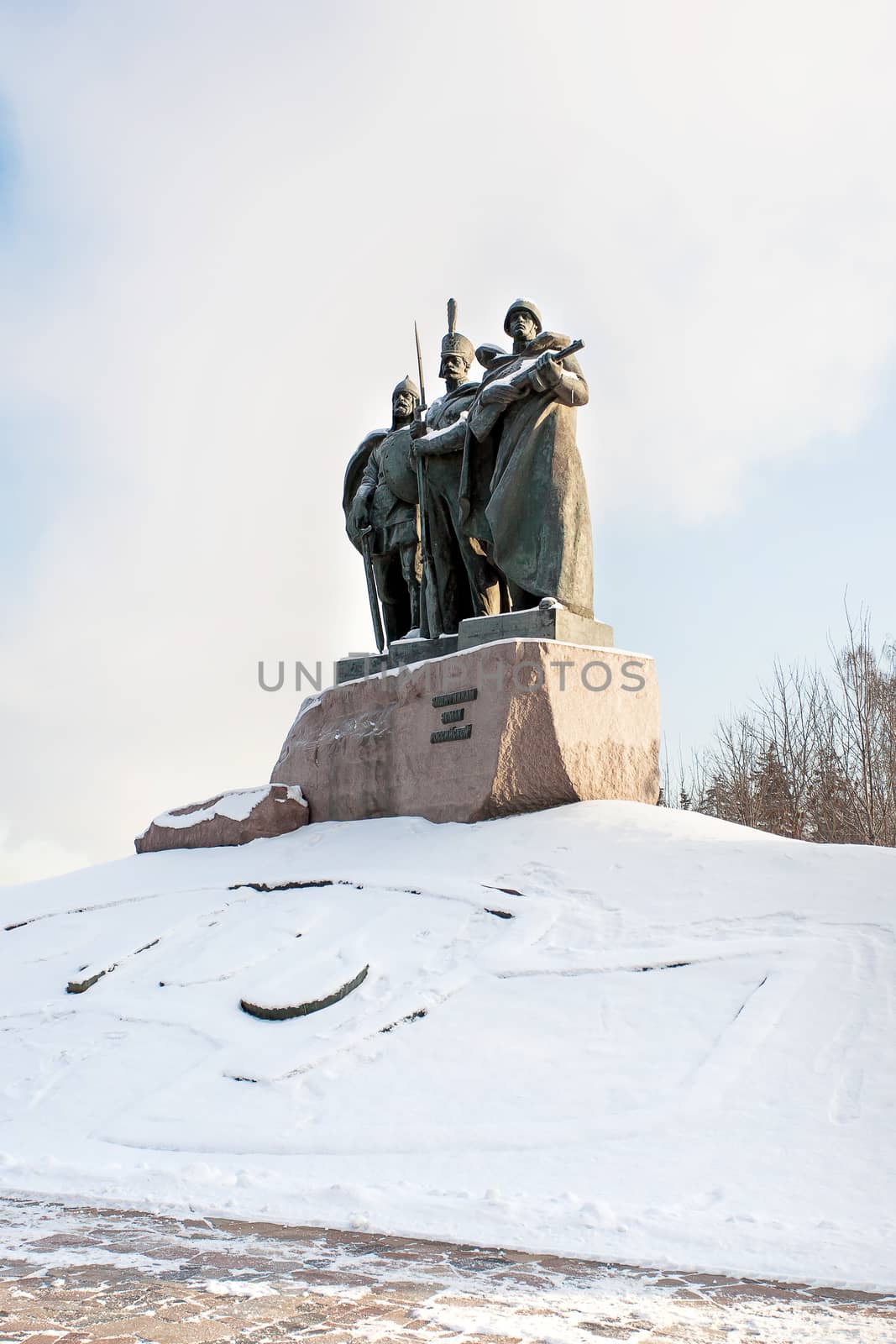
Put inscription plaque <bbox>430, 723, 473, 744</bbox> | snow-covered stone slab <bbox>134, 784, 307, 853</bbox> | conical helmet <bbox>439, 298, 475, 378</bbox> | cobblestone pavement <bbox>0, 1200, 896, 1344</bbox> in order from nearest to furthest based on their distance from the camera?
cobblestone pavement <bbox>0, 1200, 896, 1344</bbox>, inscription plaque <bbox>430, 723, 473, 744</bbox>, snow-covered stone slab <bbox>134, 784, 307, 853</bbox>, conical helmet <bbox>439, 298, 475, 378</bbox>

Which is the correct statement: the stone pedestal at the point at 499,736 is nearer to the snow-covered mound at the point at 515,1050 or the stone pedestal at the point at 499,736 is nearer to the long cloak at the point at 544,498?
the snow-covered mound at the point at 515,1050

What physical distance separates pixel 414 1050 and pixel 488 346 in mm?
5989

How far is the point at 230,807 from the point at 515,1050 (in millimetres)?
4860

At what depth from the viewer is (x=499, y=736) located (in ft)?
22.1

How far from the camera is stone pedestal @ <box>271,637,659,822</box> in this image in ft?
22.1

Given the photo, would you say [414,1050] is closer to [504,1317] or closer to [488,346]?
[504,1317]

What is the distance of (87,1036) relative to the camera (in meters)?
4.85

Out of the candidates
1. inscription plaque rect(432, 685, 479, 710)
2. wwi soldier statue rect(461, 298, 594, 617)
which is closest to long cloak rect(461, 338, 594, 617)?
wwi soldier statue rect(461, 298, 594, 617)

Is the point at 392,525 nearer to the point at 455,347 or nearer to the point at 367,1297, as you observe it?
the point at 455,347

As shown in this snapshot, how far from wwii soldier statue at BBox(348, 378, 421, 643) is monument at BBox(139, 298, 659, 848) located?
2.04 ft

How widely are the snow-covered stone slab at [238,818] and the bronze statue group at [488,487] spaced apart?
188cm

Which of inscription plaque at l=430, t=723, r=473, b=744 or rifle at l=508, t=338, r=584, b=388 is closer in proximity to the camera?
inscription plaque at l=430, t=723, r=473, b=744

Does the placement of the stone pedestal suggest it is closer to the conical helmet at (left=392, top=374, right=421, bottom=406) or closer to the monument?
the monument

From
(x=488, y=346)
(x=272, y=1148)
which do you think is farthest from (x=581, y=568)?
(x=272, y=1148)
